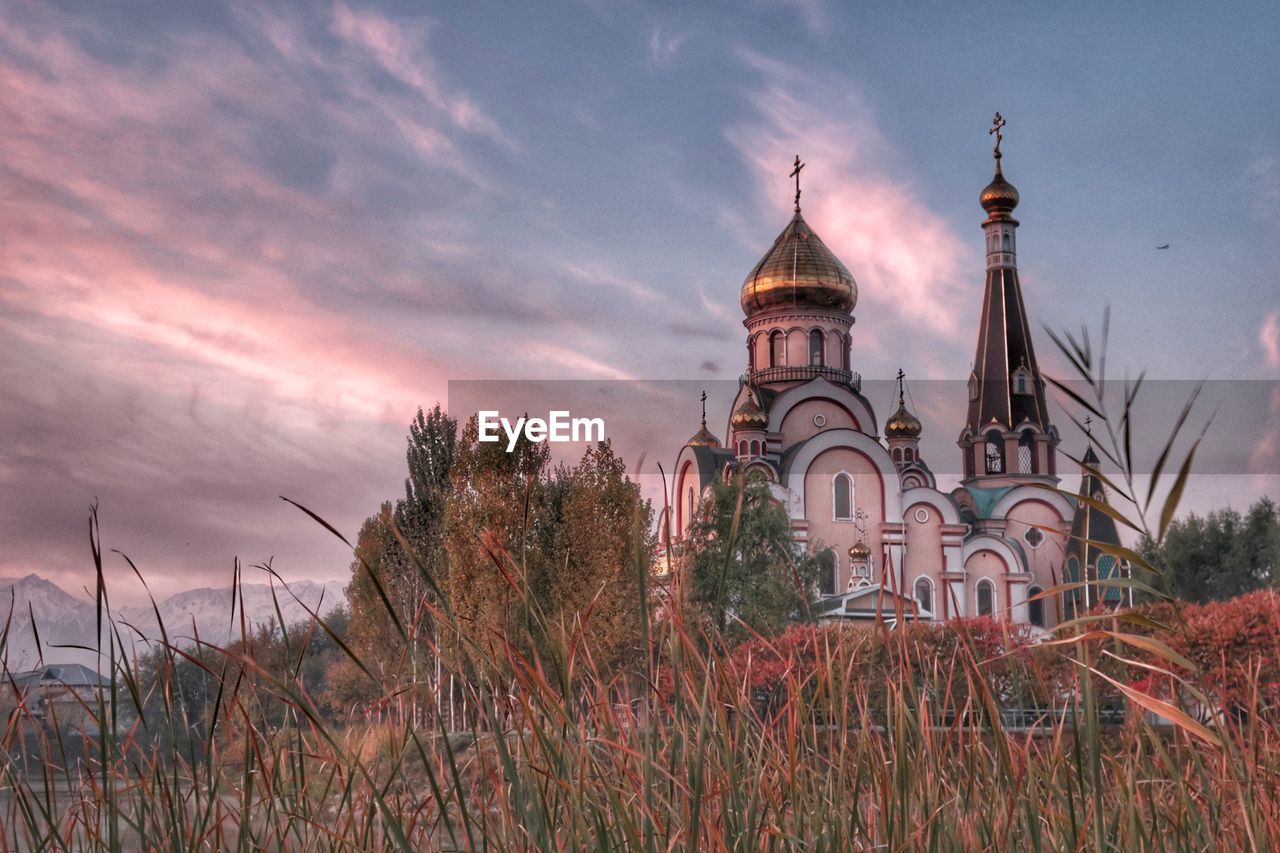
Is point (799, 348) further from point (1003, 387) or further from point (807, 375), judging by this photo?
point (1003, 387)

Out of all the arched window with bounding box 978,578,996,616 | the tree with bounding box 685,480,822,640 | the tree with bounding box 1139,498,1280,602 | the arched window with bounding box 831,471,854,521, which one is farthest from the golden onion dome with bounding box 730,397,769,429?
the tree with bounding box 1139,498,1280,602

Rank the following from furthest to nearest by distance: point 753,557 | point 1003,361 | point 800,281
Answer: point 1003,361 → point 800,281 → point 753,557

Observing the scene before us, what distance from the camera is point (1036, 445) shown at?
50750mm

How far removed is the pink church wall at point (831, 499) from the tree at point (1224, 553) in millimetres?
10945

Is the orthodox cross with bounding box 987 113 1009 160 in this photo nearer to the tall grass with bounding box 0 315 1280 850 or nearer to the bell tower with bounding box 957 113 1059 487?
the bell tower with bounding box 957 113 1059 487

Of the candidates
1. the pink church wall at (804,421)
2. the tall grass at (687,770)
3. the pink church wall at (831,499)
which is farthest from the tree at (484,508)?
the pink church wall at (804,421)

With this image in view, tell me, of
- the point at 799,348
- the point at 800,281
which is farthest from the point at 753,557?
the point at 800,281

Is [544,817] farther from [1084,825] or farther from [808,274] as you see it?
[808,274]

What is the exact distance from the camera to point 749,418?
44031 mm

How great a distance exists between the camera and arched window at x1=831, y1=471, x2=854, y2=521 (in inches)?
1703

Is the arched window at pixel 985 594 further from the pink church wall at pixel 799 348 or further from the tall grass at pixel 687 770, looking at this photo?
the tall grass at pixel 687 770

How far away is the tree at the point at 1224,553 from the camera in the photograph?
44.8 metres

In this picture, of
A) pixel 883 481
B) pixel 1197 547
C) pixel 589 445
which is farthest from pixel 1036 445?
pixel 589 445

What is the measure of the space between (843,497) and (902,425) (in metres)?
5.87
